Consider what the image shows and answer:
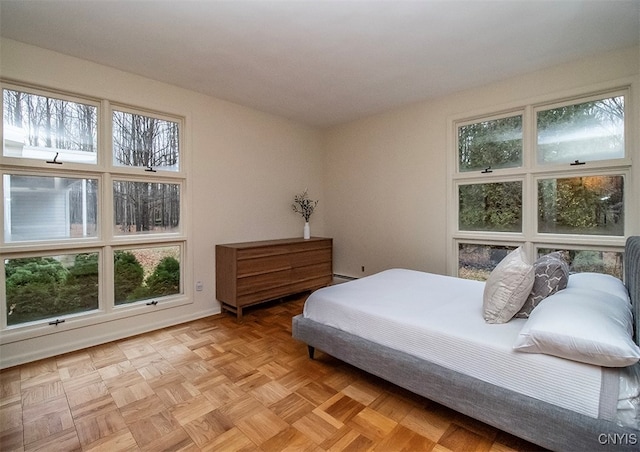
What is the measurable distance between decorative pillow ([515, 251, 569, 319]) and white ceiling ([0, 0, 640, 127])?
1.79 metres

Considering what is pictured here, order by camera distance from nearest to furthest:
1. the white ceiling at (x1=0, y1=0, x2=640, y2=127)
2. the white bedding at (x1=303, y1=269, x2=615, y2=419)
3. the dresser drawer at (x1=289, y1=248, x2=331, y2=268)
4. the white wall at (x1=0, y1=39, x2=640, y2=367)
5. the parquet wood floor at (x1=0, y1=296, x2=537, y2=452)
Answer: the white bedding at (x1=303, y1=269, x2=615, y2=419), the parquet wood floor at (x1=0, y1=296, x2=537, y2=452), the white ceiling at (x1=0, y1=0, x2=640, y2=127), the white wall at (x1=0, y1=39, x2=640, y2=367), the dresser drawer at (x1=289, y1=248, x2=331, y2=268)

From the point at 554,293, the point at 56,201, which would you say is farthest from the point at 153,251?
the point at 554,293

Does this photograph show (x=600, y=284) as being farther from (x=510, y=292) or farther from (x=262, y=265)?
(x=262, y=265)

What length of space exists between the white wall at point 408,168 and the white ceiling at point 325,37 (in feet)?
0.60

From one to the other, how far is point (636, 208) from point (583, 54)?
1473mm

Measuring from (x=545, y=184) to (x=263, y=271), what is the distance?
3246 mm

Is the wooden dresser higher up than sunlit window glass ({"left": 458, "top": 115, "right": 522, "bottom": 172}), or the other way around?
sunlit window glass ({"left": 458, "top": 115, "right": 522, "bottom": 172})

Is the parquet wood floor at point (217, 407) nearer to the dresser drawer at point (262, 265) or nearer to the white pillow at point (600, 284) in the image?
the dresser drawer at point (262, 265)

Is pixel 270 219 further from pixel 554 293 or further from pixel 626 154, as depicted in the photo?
pixel 626 154

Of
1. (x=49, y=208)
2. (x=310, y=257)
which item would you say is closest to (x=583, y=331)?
(x=310, y=257)

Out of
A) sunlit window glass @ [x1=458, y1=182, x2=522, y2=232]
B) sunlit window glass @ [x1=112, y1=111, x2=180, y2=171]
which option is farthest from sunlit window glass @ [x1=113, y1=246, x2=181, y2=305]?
sunlit window glass @ [x1=458, y1=182, x2=522, y2=232]

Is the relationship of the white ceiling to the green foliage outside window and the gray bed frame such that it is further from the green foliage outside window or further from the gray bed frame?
the green foliage outside window

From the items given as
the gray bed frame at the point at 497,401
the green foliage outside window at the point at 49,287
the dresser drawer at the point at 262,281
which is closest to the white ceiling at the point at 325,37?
the gray bed frame at the point at 497,401

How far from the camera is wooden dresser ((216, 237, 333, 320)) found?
11.1ft
